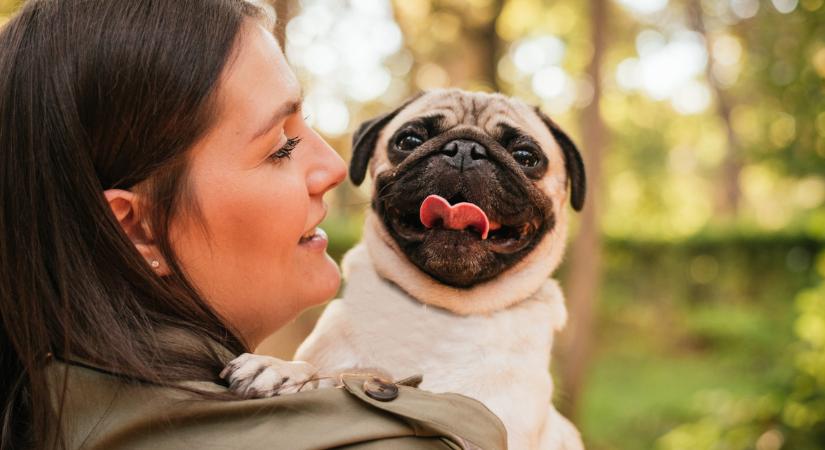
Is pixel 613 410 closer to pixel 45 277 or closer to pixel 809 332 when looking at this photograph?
pixel 809 332

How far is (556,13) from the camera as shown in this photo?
1166 cm

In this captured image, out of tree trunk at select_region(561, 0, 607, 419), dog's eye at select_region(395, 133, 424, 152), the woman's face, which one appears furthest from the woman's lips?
tree trunk at select_region(561, 0, 607, 419)

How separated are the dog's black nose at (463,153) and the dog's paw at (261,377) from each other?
77 cm

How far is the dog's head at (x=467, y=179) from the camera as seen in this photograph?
203cm

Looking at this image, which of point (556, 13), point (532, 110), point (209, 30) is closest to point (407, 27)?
point (556, 13)

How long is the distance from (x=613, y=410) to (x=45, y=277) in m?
8.58

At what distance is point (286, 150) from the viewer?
5.29 feet

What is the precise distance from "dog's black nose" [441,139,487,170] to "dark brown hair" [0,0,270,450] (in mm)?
782

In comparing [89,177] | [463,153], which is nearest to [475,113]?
[463,153]

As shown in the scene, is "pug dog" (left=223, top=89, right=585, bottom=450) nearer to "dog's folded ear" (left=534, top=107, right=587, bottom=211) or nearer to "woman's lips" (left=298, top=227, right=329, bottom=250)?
"dog's folded ear" (left=534, top=107, right=587, bottom=211)

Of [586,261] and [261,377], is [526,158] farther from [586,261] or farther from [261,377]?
[586,261]

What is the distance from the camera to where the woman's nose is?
1711 millimetres

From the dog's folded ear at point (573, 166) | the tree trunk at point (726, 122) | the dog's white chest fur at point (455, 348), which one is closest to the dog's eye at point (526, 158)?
the dog's folded ear at point (573, 166)

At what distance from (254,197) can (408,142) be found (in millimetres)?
861
